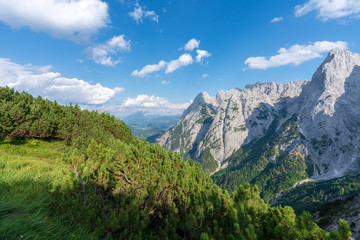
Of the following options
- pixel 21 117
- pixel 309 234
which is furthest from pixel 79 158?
pixel 21 117

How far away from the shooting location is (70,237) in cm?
463

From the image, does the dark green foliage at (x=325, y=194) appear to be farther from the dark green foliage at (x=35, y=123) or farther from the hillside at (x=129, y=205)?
the dark green foliage at (x=35, y=123)

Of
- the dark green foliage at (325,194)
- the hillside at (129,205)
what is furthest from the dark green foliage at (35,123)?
the dark green foliage at (325,194)

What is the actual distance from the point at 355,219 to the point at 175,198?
58.7m

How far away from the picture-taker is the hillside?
5.17 m

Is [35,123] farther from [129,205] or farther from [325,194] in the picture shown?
[325,194]

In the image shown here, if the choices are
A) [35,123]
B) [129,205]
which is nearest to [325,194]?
[129,205]

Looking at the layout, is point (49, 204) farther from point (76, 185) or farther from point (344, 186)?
point (344, 186)

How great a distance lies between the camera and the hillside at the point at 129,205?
17.0 feet

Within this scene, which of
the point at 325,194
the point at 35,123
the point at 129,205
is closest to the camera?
the point at 129,205

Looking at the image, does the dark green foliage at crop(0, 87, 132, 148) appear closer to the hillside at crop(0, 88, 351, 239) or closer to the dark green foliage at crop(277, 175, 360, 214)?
the hillside at crop(0, 88, 351, 239)

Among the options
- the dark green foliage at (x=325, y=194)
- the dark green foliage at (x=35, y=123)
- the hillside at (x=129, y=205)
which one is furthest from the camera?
the dark green foliage at (x=325, y=194)

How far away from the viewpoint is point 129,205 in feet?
27.8

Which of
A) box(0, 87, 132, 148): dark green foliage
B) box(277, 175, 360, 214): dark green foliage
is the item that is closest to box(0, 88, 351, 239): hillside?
box(0, 87, 132, 148): dark green foliage
